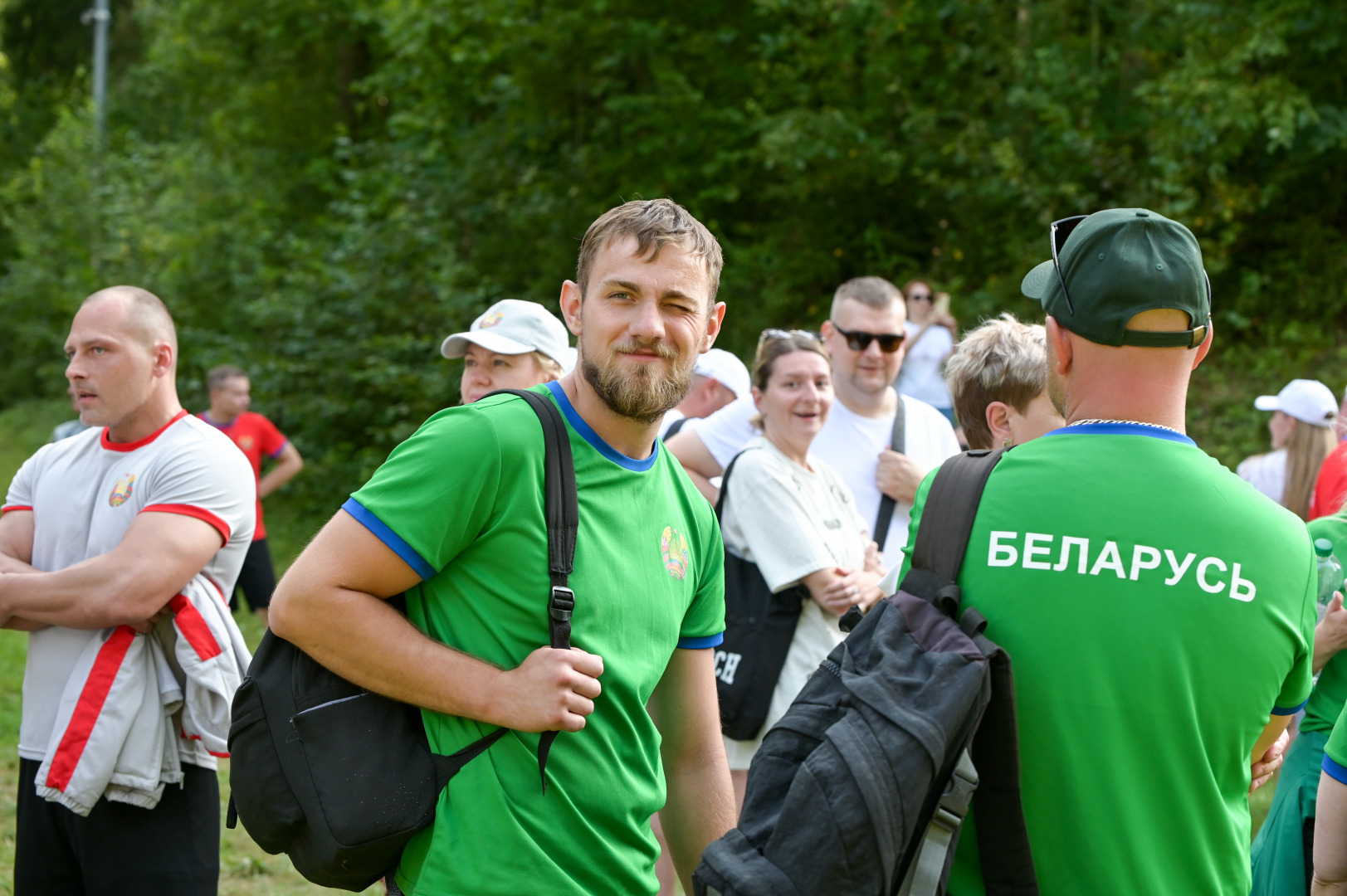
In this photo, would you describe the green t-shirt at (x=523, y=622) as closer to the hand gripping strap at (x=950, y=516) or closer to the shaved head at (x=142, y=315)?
the hand gripping strap at (x=950, y=516)

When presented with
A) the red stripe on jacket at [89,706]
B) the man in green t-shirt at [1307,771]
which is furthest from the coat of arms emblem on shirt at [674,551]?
the red stripe on jacket at [89,706]

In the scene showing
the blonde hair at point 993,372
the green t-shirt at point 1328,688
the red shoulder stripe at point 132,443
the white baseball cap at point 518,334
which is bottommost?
the green t-shirt at point 1328,688

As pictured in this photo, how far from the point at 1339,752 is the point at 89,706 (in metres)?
2.96

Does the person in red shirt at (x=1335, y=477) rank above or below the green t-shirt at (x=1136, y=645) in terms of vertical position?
above

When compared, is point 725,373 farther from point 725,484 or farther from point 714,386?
point 725,484

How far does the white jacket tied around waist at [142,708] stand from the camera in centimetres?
308

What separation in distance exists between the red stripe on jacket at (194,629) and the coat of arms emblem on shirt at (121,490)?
1.03 feet

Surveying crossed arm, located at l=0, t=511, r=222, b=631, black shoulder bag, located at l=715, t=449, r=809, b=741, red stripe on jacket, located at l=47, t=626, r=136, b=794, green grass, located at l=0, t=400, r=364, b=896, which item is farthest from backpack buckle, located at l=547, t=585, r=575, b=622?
green grass, located at l=0, t=400, r=364, b=896

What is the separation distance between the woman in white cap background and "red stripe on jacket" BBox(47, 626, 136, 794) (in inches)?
53.5

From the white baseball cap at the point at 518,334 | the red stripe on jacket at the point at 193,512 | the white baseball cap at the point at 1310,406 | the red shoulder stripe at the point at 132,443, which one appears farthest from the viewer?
the white baseball cap at the point at 1310,406

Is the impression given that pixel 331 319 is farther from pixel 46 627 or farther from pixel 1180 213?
pixel 46 627

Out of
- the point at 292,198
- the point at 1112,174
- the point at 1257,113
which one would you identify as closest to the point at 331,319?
the point at 292,198

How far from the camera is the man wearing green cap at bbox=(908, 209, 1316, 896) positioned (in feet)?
5.77

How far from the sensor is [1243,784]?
186 cm
